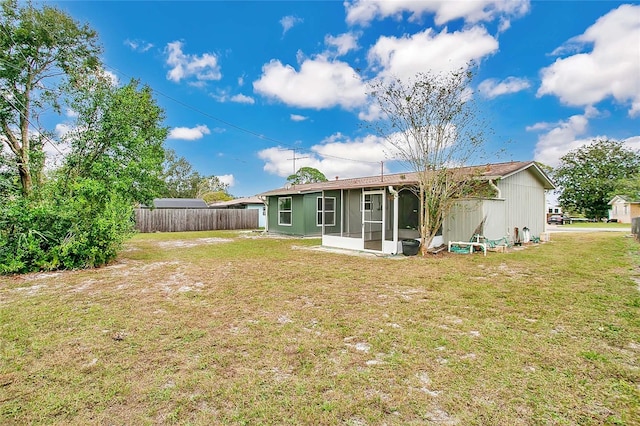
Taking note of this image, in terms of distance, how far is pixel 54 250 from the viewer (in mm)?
6980

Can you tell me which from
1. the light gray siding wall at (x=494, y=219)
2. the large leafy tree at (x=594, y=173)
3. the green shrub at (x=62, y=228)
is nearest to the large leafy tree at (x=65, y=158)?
the green shrub at (x=62, y=228)

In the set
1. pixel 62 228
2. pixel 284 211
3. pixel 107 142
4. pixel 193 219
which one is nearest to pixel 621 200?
pixel 284 211

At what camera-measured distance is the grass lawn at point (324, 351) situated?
6.97 feet

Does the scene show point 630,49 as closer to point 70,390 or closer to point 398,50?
point 398,50

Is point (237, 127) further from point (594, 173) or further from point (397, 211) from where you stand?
point (594, 173)

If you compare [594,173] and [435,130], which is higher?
[594,173]

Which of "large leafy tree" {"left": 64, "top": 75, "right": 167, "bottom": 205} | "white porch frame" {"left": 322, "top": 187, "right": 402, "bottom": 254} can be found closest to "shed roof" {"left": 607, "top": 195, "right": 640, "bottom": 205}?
"white porch frame" {"left": 322, "top": 187, "right": 402, "bottom": 254}

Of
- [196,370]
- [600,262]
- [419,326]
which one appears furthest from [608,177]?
[196,370]

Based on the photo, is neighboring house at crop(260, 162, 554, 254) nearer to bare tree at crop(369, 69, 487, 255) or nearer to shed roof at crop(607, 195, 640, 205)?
bare tree at crop(369, 69, 487, 255)

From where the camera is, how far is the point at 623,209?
31.4m

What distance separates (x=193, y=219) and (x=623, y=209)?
41361 millimetres

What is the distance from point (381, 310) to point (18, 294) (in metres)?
6.05

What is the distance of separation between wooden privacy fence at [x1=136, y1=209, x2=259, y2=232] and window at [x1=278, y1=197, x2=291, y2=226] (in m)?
6.65

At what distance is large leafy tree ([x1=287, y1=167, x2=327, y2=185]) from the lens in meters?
40.5
